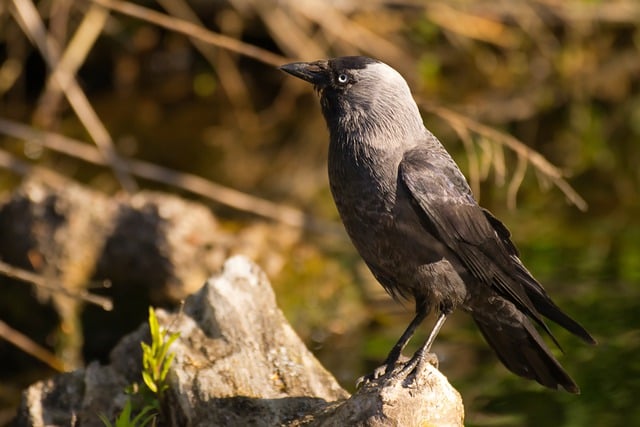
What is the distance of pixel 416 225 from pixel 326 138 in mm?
7173

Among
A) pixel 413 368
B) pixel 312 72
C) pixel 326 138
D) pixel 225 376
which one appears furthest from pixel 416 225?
pixel 326 138

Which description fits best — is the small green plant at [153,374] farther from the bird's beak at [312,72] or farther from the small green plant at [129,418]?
the bird's beak at [312,72]

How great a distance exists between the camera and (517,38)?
536 inches

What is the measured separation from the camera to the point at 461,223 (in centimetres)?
501

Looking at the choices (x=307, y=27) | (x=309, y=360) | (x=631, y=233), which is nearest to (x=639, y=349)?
(x=631, y=233)

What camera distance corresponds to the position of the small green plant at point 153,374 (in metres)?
4.87

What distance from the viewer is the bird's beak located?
5230 mm

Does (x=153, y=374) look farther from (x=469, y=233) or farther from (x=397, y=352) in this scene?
(x=469, y=233)

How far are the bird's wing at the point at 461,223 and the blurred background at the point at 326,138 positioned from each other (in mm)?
1447

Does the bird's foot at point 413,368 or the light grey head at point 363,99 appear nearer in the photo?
the bird's foot at point 413,368

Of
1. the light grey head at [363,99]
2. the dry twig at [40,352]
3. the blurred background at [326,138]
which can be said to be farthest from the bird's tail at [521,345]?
the dry twig at [40,352]

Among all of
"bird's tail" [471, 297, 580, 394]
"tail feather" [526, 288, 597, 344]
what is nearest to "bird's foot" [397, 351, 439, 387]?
"bird's tail" [471, 297, 580, 394]

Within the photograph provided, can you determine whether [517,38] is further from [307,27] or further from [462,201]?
[462,201]

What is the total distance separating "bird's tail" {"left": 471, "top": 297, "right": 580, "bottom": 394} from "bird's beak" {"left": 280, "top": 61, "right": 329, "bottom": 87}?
136cm
